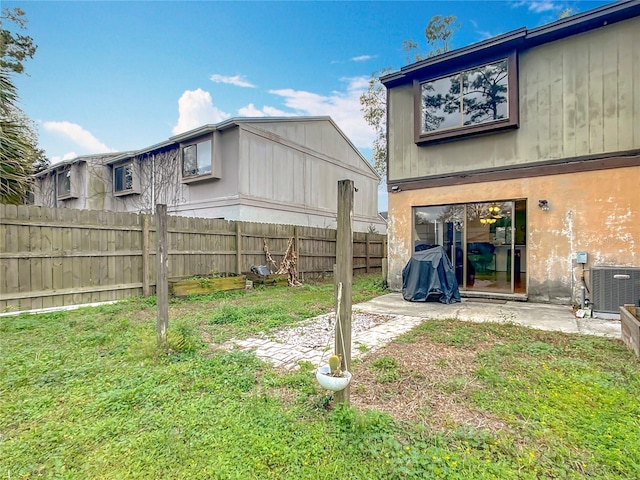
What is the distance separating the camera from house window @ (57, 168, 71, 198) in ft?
56.1

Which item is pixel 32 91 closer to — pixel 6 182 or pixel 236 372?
pixel 6 182

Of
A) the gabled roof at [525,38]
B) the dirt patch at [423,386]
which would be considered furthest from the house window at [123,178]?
the dirt patch at [423,386]

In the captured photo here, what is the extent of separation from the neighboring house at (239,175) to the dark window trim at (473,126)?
235 inches

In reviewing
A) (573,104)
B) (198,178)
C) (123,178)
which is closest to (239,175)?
(198,178)

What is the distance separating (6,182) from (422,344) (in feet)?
25.6

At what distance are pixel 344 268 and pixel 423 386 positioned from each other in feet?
4.42

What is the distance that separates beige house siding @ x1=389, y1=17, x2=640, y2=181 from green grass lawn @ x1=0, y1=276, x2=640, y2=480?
4.13m

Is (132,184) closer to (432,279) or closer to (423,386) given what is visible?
(432,279)

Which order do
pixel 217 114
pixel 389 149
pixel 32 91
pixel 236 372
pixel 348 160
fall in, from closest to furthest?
pixel 236 372, pixel 389 149, pixel 32 91, pixel 348 160, pixel 217 114

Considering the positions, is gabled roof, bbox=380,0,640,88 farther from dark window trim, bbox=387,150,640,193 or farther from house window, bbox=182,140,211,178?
house window, bbox=182,140,211,178

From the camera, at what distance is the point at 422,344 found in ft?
12.9

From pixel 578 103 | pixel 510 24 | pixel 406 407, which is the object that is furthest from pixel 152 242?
pixel 510 24

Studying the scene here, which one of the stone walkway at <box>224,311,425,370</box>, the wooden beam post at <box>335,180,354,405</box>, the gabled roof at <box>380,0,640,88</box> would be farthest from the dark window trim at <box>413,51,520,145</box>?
the wooden beam post at <box>335,180,354,405</box>

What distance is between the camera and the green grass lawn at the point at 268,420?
A: 1749 mm
